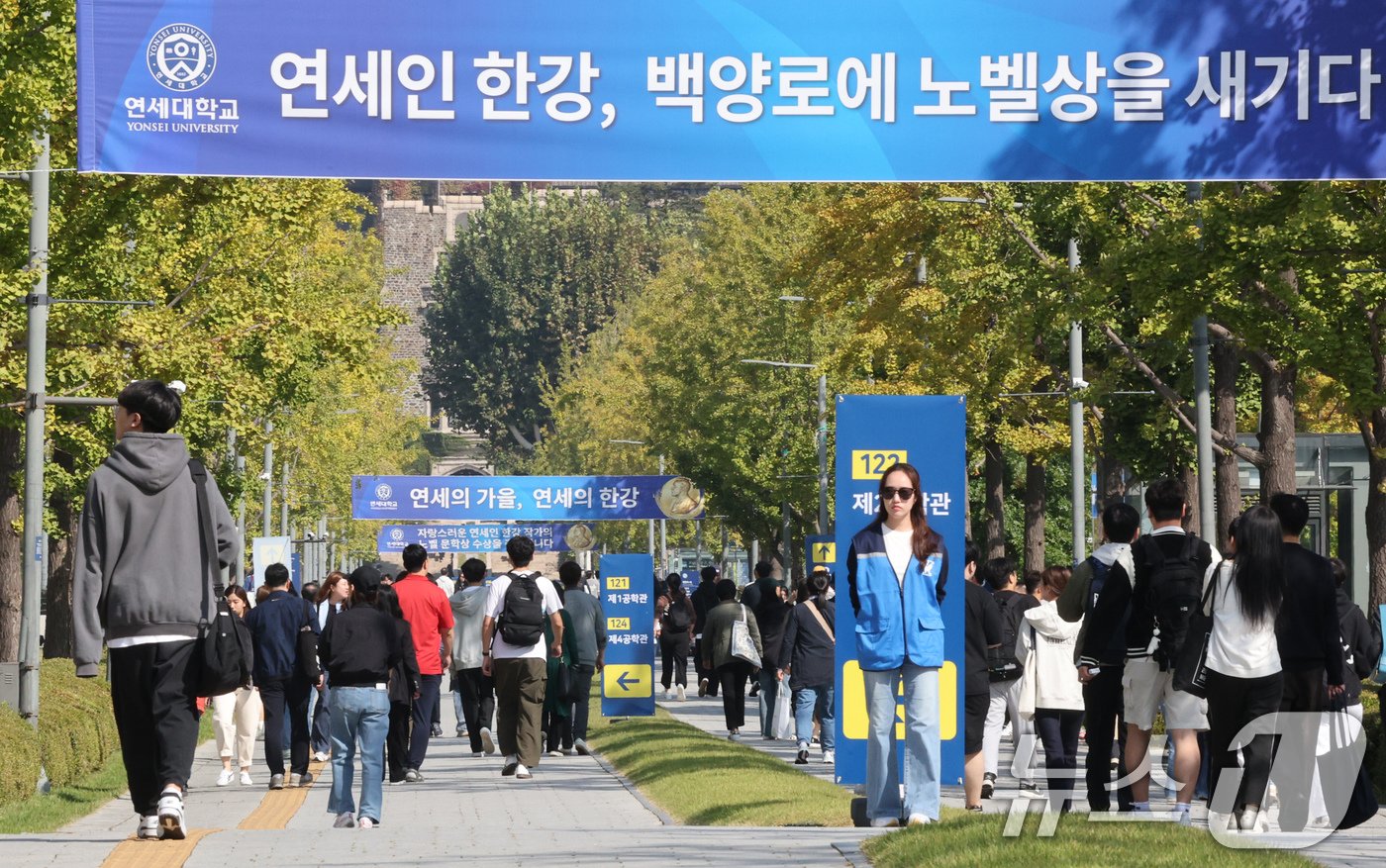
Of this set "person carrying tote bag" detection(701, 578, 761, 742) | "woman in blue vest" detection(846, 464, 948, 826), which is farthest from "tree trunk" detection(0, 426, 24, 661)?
"woman in blue vest" detection(846, 464, 948, 826)

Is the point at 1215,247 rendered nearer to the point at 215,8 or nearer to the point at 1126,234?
the point at 1126,234

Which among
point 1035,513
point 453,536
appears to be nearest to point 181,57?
point 1035,513

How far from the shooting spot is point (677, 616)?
36906mm

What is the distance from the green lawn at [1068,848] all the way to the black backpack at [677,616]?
2654 centimetres

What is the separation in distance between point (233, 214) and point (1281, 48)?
20.0 m

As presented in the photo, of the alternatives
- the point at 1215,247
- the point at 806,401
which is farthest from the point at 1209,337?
the point at 806,401

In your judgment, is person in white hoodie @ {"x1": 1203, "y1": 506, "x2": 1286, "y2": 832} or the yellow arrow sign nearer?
person in white hoodie @ {"x1": 1203, "y1": 506, "x2": 1286, "y2": 832}

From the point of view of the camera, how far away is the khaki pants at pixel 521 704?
62.1 feet

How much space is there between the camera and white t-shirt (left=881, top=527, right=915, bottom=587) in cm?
1090

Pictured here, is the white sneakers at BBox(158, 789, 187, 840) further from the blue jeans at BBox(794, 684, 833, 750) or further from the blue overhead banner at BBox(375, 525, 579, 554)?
the blue overhead banner at BBox(375, 525, 579, 554)

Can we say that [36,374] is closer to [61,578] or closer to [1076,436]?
[61,578]

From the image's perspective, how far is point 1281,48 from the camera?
1362 cm

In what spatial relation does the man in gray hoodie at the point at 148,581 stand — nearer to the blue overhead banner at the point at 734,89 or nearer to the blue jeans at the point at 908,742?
the blue jeans at the point at 908,742

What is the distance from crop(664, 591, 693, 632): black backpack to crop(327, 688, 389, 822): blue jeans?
22851 millimetres
